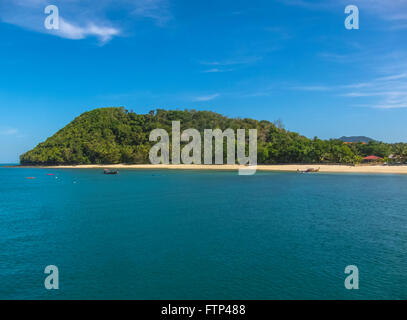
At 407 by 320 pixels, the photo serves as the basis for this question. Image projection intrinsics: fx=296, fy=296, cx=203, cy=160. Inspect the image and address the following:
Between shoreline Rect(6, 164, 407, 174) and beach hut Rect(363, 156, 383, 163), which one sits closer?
shoreline Rect(6, 164, 407, 174)

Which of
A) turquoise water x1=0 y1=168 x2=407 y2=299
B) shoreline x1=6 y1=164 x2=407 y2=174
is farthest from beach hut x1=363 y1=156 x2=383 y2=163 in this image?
turquoise water x1=0 y1=168 x2=407 y2=299

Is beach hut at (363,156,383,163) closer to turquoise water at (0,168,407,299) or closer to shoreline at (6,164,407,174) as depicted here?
shoreline at (6,164,407,174)

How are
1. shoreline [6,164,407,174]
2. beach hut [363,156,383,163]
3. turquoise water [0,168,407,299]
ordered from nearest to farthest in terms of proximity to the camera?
1. turquoise water [0,168,407,299]
2. shoreline [6,164,407,174]
3. beach hut [363,156,383,163]

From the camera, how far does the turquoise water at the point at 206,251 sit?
1756 centimetres

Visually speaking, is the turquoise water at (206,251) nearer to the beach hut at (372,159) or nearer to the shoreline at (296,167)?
the shoreline at (296,167)

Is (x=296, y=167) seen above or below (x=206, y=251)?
above

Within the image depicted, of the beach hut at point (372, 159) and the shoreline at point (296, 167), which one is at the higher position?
the beach hut at point (372, 159)

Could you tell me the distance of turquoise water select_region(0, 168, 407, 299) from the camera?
17.6 m

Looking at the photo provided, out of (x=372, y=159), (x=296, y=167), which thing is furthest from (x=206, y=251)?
(x=372, y=159)

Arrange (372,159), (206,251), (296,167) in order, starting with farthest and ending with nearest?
(372,159) < (296,167) < (206,251)

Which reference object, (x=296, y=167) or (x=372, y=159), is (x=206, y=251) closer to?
(x=296, y=167)

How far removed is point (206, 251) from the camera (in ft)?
78.6

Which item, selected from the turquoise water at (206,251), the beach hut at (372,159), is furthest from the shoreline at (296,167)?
the turquoise water at (206,251)

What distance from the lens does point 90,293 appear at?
17219 mm
